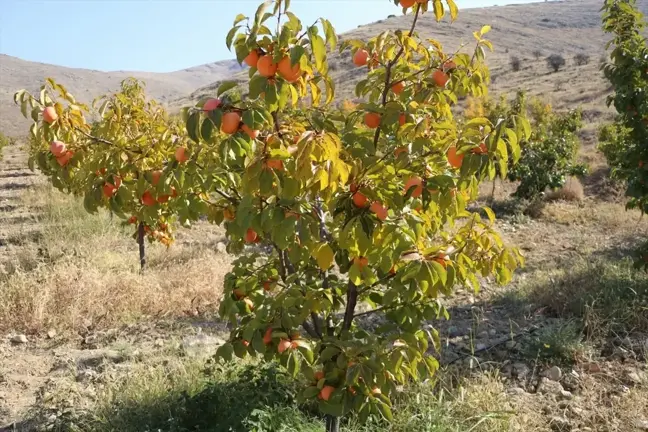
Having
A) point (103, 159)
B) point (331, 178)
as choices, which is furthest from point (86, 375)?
→ point (331, 178)

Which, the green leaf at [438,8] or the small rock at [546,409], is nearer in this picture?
the green leaf at [438,8]

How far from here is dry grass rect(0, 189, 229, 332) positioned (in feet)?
14.7

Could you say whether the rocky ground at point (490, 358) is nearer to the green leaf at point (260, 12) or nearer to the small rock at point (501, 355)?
the small rock at point (501, 355)

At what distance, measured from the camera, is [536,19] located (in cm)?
6856

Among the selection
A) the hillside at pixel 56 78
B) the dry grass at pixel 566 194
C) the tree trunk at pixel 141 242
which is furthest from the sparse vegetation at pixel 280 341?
the hillside at pixel 56 78

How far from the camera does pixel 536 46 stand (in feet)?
181

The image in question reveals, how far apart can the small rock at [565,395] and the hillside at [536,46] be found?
52.5 ft

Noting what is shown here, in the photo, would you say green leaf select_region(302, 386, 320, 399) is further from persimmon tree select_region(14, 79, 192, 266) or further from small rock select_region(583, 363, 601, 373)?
small rock select_region(583, 363, 601, 373)

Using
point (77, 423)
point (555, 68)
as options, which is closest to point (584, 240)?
point (77, 423)

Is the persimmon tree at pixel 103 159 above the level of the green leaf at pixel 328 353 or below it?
above

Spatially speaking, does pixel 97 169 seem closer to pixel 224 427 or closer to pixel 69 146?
pixel 69 146

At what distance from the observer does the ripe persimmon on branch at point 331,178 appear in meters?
1.37

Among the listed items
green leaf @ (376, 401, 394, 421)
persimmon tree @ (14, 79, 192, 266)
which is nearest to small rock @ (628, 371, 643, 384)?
green leaf @ (376, 401, 394, 421)

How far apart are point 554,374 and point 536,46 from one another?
59834mm
